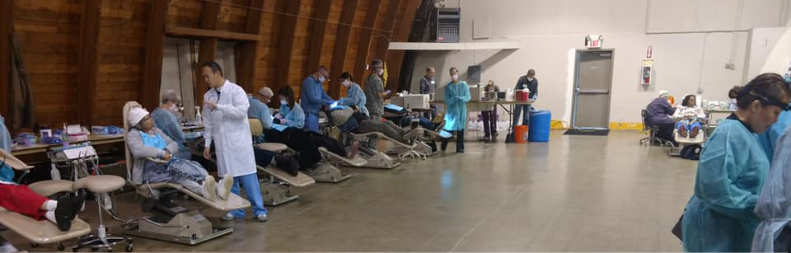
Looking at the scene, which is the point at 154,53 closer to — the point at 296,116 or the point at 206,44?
the point at 206,44

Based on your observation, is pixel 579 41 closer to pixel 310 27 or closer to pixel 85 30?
pixel 310 27

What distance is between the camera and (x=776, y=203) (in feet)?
6.31

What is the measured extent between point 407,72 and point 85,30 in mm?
8888

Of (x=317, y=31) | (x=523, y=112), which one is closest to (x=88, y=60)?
(x=317, y=31)

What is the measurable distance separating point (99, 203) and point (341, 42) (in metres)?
7.35

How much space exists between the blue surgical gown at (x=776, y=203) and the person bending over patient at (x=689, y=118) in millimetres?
6976

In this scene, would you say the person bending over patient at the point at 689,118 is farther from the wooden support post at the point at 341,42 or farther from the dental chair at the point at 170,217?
the dental chair at the point at 170,217

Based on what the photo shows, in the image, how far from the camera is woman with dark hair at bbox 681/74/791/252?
79.7 inches

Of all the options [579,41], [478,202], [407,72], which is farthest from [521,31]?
[478,202]

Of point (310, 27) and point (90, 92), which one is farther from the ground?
point (310, 27)

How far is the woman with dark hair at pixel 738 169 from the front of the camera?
202cm

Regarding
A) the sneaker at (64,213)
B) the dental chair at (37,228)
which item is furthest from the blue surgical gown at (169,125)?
the sneaker at (64,213)

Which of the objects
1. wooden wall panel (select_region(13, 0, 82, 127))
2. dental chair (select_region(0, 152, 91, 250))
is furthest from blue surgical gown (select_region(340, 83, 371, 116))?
dental chair (select_region(0, 152, 91, 250))

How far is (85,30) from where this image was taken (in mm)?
5699
